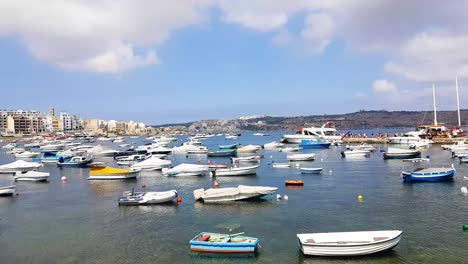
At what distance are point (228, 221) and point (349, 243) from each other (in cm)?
1159

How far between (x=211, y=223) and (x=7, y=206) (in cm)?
2460

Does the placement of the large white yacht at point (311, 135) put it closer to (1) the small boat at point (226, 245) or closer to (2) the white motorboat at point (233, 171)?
(2) the white motorboat at point (233, 171)

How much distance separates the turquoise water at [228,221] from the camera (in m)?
23.2

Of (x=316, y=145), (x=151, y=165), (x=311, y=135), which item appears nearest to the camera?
(x=151, y=165)

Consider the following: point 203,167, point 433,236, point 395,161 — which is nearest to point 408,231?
point 433,236

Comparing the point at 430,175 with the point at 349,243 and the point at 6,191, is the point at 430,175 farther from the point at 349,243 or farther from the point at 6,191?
the point at 6,191

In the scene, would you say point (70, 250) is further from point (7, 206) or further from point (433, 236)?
point (433, 236)

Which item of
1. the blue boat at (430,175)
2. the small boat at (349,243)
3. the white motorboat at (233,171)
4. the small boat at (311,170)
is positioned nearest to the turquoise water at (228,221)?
the small boat at (349,243)

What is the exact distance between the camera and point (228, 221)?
30438mm

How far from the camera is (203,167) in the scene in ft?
189

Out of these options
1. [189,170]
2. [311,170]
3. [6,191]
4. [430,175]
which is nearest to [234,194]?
[189,170]

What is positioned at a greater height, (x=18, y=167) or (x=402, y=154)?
(x=18, y=167)

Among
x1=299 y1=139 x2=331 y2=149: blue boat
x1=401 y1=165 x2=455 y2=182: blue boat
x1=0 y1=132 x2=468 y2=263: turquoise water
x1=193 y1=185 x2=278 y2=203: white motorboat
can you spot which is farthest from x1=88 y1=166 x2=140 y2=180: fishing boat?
x1=299 y1=139 x2=331 y2=149: blue boat

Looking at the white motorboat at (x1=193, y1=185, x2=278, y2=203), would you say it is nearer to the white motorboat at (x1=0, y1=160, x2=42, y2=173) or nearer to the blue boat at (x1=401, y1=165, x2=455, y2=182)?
the blue boat at (x1=401, y1=165, x2=455, y2=182)
